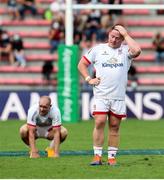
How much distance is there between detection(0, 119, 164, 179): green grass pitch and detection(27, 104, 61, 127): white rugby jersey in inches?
22.5

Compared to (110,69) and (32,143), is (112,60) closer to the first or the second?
(110,69)

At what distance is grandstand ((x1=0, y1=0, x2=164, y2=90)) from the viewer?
33.0 meters

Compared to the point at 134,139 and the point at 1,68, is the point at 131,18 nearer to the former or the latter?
the point at 1,68

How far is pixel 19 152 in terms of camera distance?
53.8 ft

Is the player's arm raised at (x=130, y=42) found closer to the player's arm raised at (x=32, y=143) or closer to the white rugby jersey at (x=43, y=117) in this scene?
the white rugby jersey at (x=43, y=117)

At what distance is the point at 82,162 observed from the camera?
1415 centimetres

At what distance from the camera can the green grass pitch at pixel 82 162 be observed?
12352mm

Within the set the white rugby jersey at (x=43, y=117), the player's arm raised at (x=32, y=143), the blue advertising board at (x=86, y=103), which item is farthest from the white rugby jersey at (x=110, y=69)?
the blue advertising board at (x=86, y=103)

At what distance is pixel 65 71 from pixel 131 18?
32.2 feet

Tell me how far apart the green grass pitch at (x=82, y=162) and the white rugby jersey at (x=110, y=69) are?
1077 mm

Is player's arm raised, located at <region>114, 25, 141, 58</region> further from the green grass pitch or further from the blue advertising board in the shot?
the blue advertising board

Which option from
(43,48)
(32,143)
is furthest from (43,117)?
(43,48)

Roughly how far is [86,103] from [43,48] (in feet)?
25.0

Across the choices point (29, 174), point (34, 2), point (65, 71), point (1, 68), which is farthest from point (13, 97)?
point (29, 174)
